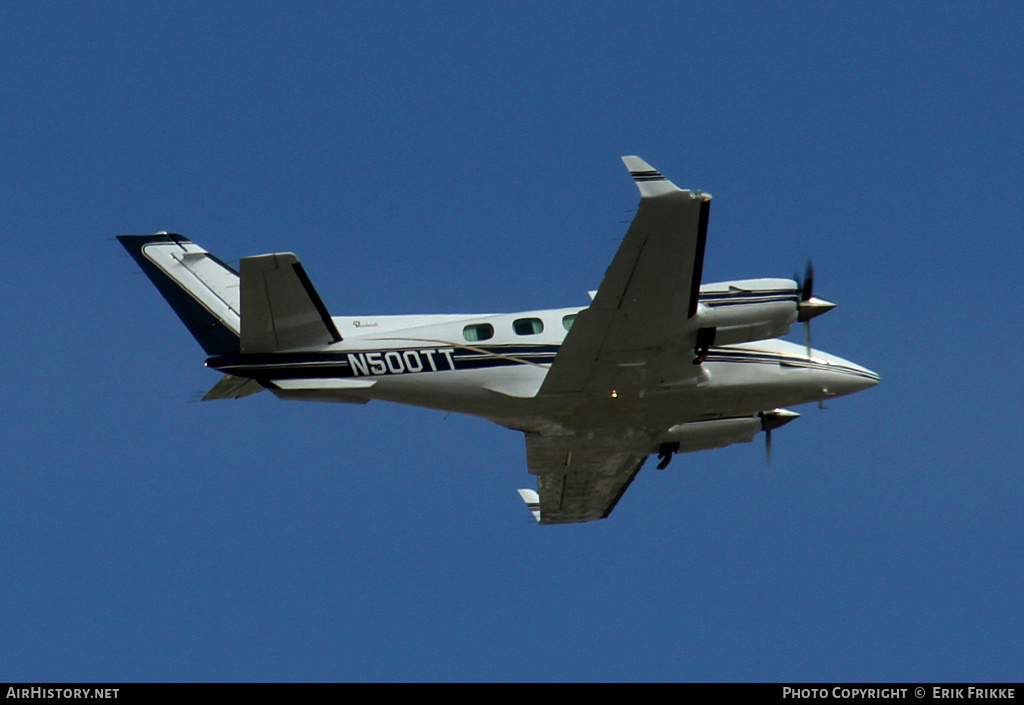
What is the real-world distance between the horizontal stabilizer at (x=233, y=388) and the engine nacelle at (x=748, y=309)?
10.7m

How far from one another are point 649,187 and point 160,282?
13.3 m

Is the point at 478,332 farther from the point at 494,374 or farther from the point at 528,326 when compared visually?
the point at 528,326

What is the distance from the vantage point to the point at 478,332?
1153 inches

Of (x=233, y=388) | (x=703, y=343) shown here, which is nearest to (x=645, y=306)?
(x=703, y=343)

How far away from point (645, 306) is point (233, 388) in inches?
396

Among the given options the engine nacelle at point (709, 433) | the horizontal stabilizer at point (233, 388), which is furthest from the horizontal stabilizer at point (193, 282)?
the engine nacelle at point (709, 433)

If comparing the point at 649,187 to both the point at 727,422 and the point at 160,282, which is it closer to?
the point at 727,422

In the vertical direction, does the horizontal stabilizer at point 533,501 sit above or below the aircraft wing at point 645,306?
below

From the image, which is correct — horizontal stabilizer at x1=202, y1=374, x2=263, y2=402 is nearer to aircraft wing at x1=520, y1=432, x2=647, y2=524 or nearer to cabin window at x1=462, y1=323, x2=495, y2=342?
cabin window at x1=462, y1=323, x2=495, y2=342

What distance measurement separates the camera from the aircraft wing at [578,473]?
108ft

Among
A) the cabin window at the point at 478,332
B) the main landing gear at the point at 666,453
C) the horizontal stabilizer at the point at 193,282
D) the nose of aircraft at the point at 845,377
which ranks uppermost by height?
the horizontal stabilizer at the point at 193,282

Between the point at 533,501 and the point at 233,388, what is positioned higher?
the point at 233,388

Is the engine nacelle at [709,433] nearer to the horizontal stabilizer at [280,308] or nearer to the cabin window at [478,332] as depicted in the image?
the cabin window at [478,332]
